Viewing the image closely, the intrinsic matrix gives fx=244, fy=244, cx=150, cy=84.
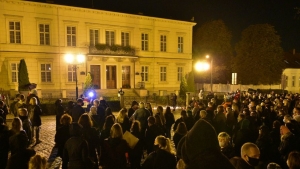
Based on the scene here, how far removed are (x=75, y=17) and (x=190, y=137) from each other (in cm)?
2939

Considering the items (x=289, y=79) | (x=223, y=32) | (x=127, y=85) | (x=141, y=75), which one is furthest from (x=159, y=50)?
(x=289, y=79)

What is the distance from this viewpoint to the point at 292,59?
163 ft

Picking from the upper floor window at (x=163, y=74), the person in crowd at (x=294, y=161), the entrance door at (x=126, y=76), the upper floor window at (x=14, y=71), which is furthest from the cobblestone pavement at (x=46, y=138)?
the upper floor window at (x=163, y=74)

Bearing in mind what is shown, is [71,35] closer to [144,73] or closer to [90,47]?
[90,47]

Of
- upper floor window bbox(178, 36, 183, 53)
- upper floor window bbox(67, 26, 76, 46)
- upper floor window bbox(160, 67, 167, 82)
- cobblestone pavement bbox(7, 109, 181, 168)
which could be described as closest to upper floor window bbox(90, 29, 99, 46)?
upper floor window bbox(67, 26, 76, 46)

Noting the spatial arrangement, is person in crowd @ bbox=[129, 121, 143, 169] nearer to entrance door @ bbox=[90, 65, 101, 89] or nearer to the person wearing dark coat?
the person wearing dark coat

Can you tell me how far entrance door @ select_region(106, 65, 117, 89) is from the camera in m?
31.5

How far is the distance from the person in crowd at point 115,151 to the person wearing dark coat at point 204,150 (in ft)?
10.9

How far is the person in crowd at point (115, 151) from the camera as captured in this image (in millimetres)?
4941

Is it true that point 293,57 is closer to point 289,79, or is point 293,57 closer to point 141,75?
point 289,79

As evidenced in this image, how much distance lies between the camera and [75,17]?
2862 centimetres

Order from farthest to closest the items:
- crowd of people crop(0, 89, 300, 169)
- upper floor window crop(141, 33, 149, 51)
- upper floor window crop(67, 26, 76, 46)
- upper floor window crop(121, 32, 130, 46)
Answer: upper floor window crop(141, 33, 149, 51) < upper floor window crop(121, 32, 130, 46) < upper floor window crop(67, 26, 76, 46) < crowd of people crop(0, 89, 300, 169)

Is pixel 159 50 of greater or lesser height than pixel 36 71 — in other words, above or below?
above

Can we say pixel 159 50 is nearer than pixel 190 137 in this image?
No
